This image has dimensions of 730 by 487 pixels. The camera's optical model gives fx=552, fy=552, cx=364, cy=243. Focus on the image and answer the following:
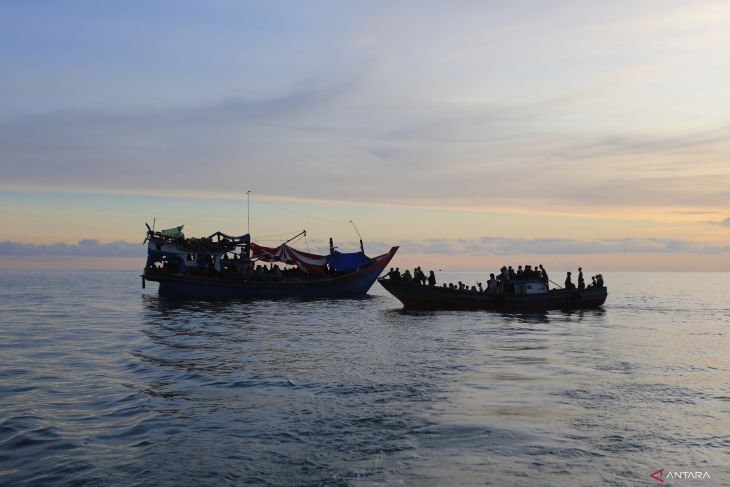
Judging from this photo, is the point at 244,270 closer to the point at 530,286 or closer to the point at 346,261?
the point at 346,261

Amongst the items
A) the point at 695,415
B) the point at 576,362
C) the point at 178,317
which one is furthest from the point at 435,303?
the point at 695,415

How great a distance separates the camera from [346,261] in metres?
63.4

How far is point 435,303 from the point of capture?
4312 cm

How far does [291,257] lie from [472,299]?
2499 centimetres

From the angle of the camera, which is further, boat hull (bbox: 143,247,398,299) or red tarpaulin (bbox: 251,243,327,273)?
red tarpaulin (bbox: 251,243,327,273)

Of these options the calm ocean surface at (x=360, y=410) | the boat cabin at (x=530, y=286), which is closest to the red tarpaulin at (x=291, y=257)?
the boat cabin at (x=530, y=286)

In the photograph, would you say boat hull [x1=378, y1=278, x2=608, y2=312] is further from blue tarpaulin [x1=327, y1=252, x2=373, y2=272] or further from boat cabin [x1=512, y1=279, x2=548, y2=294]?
blue tarpaulin [x1=327, y1=252, x2=373, y2=272]

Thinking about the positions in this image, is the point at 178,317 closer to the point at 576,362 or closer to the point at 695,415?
the point at 576,362

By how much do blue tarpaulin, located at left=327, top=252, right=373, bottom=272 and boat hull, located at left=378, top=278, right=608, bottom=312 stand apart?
1932 cm

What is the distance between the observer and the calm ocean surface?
31.4 feet

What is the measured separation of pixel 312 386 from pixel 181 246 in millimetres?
Answer: 44386

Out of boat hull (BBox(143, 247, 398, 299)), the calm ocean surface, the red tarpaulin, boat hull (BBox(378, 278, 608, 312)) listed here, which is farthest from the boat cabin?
the red tarpaulin

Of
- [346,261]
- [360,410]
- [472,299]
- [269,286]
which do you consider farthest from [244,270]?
[360,410]

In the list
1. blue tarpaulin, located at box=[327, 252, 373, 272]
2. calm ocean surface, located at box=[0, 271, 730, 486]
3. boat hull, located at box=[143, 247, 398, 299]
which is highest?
blue tarpaulin, located at box=[327, 252, 373, 272]
